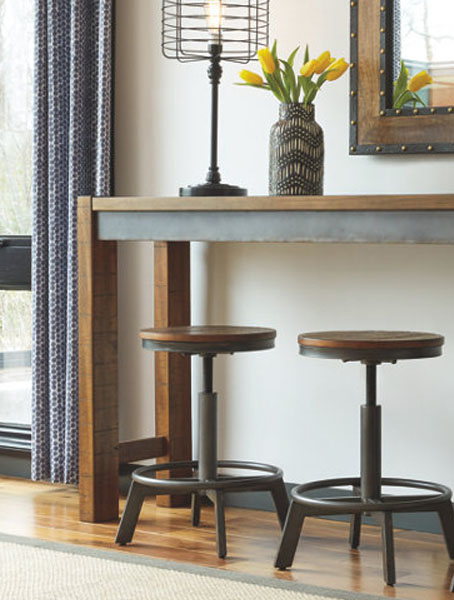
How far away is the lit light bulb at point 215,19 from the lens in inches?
129

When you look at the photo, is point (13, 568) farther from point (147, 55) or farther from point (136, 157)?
point (147, 55)

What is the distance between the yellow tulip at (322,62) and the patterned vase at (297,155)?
97mm

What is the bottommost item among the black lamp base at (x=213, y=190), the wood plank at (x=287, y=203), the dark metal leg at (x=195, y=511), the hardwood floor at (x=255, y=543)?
the hardwood floor at (x=255, y=543)

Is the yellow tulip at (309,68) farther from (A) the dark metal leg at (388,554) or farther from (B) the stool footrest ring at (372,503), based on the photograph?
(A) the dark metal leg at (388,554)

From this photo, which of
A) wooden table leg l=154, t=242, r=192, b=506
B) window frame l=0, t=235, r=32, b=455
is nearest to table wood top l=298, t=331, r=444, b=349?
wooden table leg l=154, t=242, r=192, b=506

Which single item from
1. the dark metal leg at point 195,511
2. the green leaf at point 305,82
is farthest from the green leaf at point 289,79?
the dark metal leg at point 195,511

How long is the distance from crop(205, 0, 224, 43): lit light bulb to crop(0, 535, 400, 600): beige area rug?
1422mm

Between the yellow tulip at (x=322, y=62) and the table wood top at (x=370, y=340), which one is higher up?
the yellow tulip at (x=322, y=62)

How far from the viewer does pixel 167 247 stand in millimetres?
3473

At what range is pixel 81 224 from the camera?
3.24 meters

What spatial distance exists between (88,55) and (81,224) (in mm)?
675

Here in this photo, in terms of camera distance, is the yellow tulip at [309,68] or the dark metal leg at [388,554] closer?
the dark metal leg at [388,554]

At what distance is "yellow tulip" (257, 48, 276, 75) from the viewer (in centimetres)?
304

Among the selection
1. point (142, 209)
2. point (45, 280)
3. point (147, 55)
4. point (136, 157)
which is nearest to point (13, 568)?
point (142, 209)
